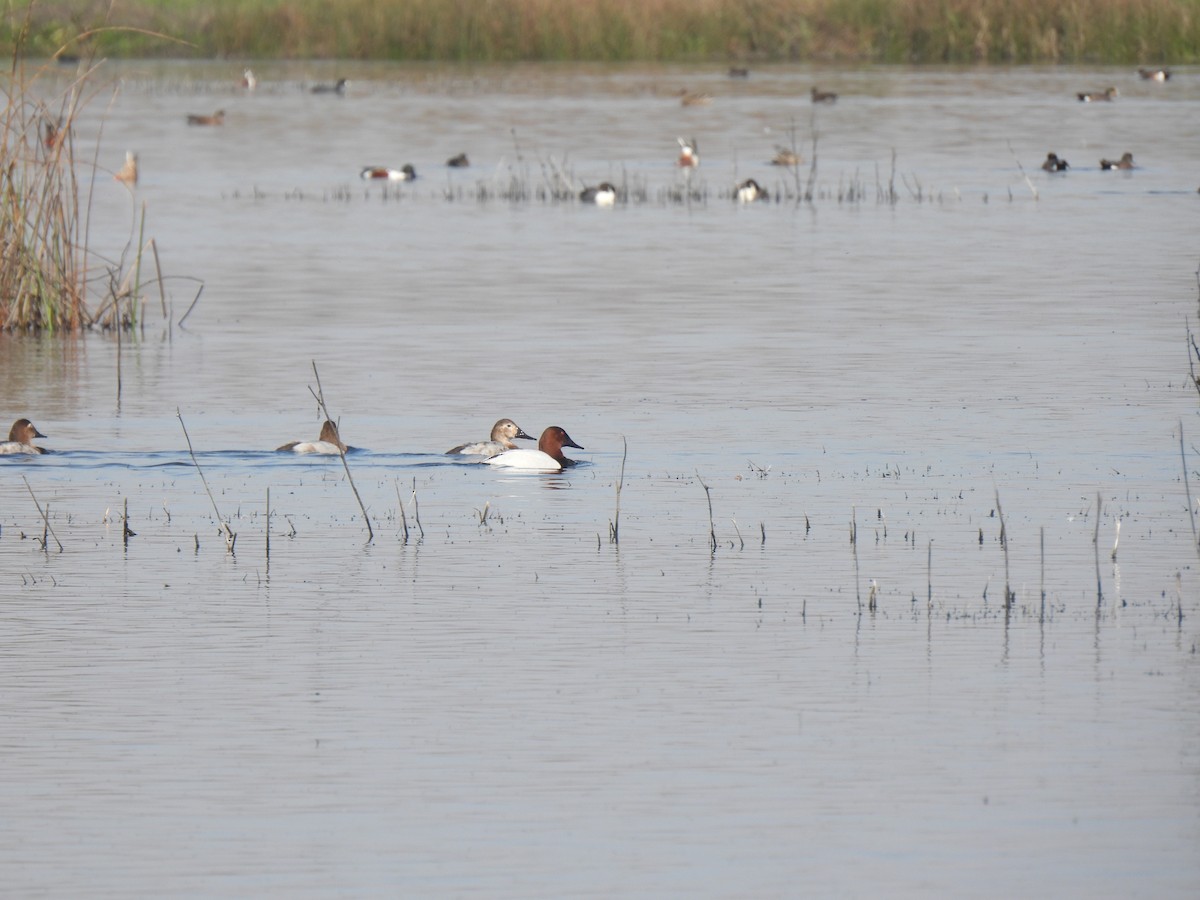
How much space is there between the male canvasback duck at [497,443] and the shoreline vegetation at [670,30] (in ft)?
131

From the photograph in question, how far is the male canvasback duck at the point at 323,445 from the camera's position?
503 inches

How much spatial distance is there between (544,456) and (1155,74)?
128 ft

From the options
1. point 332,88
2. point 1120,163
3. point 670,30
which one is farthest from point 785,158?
point 670,30

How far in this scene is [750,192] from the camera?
3159 cm

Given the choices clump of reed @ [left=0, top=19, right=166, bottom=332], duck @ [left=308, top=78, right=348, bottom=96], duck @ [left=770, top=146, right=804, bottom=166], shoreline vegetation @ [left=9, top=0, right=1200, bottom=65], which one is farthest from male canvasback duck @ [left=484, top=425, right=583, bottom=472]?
shoreline vegetation @ [left=9, top=0, right=1200, bottom=65]

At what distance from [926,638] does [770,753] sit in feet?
5.34

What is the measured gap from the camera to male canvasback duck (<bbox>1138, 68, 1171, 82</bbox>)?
49.2 meters

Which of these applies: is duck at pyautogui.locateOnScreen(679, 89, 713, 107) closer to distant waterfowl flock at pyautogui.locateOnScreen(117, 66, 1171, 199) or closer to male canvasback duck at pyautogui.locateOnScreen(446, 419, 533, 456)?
distant waterfowl flock at pyautogui.locateOnScreen(117, 66, 1171, 199)

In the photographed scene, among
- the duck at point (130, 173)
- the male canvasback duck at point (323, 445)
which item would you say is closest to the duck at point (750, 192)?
the duck at point (130, 173)

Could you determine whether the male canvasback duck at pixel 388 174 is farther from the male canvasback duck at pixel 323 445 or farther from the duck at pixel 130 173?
the male canvasback duck at pixel 323 445

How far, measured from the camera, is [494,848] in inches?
252

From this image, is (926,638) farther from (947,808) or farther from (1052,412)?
(1052,412)

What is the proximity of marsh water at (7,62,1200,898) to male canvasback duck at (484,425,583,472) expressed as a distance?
0.21 meters

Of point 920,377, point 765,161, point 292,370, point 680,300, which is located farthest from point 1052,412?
point 765,161
